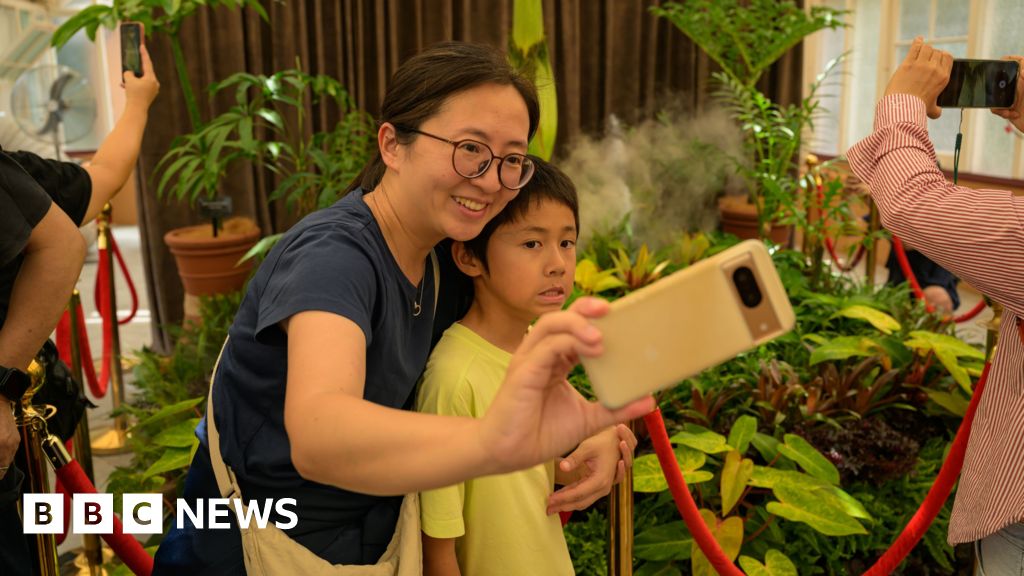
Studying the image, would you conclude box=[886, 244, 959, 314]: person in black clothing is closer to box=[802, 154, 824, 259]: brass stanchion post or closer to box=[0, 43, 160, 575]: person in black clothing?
box=[802, 154, 824, 259]: brass stanchion post

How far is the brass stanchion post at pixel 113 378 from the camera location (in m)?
3.25

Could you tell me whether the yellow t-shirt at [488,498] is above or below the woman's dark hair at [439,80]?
below

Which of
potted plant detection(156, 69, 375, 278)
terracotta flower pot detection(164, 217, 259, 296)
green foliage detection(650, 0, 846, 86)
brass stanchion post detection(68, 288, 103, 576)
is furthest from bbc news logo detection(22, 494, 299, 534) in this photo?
green foliage detection(650, 0, 846, 86)

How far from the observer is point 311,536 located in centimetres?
124

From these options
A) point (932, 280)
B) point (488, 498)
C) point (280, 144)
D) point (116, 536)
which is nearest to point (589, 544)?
point (488, 498)

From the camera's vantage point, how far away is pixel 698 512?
1.85 metres

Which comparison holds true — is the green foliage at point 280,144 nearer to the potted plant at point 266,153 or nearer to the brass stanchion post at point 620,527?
the potted plant at point 266,153

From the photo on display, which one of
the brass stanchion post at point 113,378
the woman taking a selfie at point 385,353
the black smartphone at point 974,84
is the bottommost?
the brass stanchion post at point 113,378

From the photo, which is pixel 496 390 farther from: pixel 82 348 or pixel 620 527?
pixel 82 348

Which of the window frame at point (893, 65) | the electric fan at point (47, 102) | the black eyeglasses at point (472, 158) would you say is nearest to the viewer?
the black eyeglasses at point (472, 158)

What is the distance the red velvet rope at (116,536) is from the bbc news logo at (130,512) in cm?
2

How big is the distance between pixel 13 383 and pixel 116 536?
0.42 m

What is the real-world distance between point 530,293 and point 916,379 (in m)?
2.04

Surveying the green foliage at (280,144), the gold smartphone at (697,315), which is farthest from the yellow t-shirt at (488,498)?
the green foliage at (280,144)
